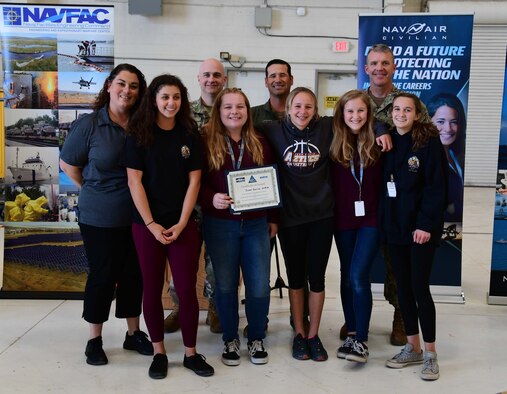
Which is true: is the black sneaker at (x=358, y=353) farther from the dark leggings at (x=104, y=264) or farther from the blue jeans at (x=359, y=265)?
the dark leggings at (x=104, y=264)

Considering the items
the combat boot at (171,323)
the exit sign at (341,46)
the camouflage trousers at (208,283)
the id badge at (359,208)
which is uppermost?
the exit sign at (341,46)

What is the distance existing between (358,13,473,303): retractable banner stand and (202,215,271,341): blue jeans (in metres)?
1.90

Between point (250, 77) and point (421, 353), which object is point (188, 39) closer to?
point (250, 77)

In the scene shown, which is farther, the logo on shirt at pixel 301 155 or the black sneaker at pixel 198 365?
the logo on shirt at pixel 301 155

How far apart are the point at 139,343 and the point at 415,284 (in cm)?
158

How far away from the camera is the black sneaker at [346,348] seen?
10.1ft

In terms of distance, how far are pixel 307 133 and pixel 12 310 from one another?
2466 millimetres

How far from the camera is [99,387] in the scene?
8.86ft

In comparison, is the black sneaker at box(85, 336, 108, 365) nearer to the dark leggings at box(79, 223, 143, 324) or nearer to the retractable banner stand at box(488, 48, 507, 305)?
the dark leggings at box(79, 223, 143, 324)

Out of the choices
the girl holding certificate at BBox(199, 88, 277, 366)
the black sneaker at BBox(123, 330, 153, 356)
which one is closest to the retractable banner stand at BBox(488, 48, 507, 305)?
the girl holding certificate at BBox(199, 88, 277, 366)

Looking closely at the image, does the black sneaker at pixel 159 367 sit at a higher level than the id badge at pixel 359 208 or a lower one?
lower

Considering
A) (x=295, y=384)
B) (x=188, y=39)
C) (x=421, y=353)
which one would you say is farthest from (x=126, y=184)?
(x=188, y=39)

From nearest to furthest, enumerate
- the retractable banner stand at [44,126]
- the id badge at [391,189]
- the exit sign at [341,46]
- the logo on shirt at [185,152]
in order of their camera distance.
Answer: the logo on shirt at [185,152] < the id badge at [391,189] < the retractable banner stand at [44,126] < the exit sign at [341,46]

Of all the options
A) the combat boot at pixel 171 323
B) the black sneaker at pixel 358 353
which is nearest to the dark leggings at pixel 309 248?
the black sneaker at pixel 358 353
